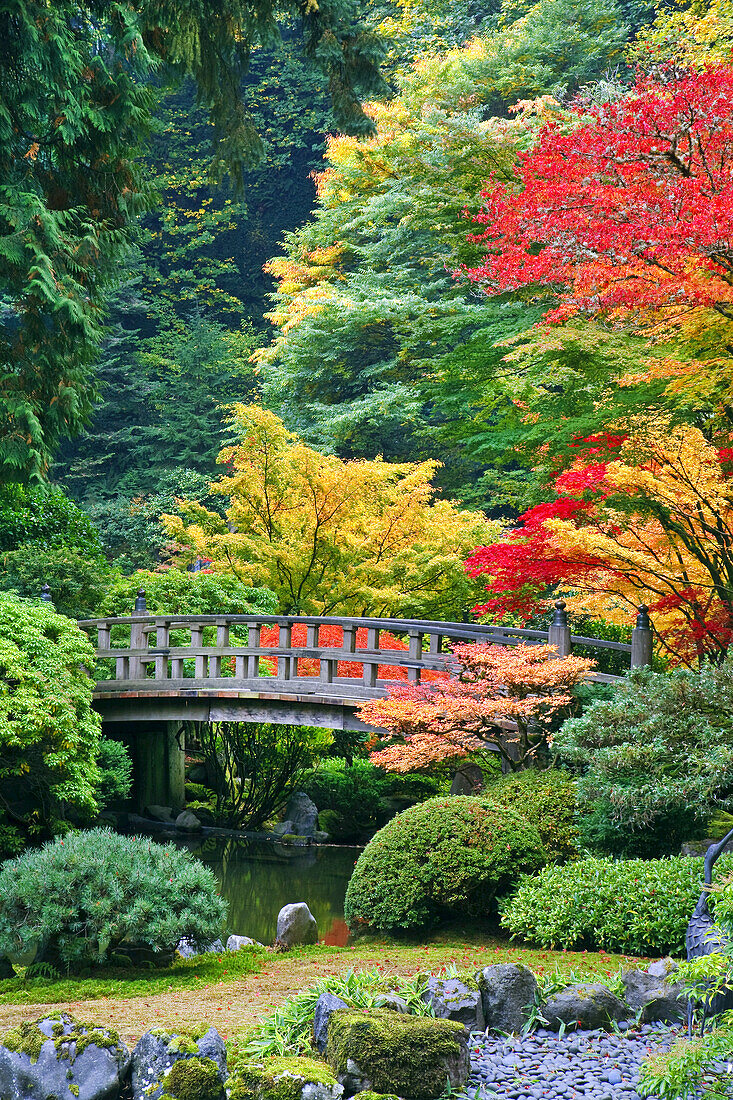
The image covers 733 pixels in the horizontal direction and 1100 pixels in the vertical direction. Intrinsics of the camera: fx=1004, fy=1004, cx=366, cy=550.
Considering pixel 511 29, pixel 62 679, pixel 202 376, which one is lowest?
pixel 62 679

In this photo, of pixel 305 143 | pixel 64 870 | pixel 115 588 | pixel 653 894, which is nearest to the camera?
pixel 653 894

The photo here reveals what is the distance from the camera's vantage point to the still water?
36.1ft

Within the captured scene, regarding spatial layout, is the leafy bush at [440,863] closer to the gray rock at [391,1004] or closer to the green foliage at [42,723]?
the gray rock at [391,1004]

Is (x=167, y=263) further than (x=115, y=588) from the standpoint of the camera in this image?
Yes

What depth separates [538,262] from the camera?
10430 mm

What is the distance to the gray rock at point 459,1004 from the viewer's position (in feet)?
18.0

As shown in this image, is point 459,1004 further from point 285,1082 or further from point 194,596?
point 194,596

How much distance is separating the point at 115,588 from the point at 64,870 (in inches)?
312

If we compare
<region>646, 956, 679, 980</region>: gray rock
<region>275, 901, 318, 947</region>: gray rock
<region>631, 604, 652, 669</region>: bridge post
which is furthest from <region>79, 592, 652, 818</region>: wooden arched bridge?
<region>646, 956, 679, 980</region>: gray rock

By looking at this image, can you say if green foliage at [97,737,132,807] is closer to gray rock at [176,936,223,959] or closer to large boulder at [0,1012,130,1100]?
gray rock at [176,936,223,959]

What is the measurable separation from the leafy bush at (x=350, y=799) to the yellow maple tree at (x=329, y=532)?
253 centimetres

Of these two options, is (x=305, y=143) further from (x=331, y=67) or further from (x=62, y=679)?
(x=62, y=679)

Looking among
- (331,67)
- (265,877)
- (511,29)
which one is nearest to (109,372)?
(511,29)

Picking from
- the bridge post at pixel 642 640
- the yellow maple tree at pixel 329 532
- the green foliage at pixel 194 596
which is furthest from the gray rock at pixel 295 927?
the green foliage at pixel 194 596
